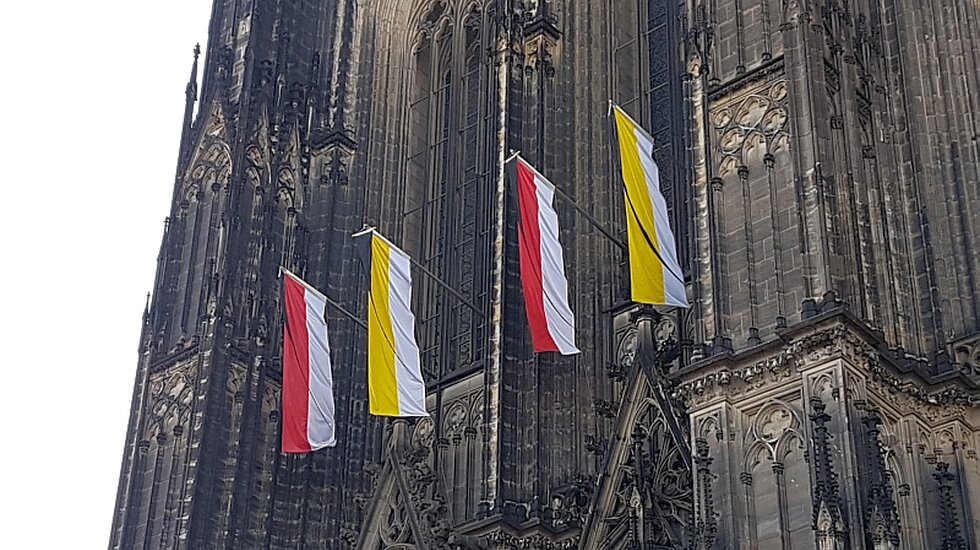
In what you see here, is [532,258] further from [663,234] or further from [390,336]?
[390,336]

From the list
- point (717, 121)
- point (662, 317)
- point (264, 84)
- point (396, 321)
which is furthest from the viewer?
point (264, 84)

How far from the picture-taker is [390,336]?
25.6m

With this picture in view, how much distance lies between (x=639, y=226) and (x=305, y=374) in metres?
Answer: 7.39

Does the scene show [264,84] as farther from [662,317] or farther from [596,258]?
[662,317]

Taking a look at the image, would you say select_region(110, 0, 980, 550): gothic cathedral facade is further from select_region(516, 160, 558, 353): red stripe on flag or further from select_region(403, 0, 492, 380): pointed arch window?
select_region(516, 160, 558, 353): red stripe on flag

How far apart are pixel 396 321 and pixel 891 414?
9.46 m

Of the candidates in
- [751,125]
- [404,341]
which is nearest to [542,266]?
[404,341]

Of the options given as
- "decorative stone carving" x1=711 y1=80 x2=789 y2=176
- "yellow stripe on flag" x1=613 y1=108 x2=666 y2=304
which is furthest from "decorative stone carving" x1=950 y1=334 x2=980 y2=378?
"yellow stripe on flag" x1=613 y1=108 x2=666 y2=304

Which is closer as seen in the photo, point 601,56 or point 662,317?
point 662,317

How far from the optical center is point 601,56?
1121 inches

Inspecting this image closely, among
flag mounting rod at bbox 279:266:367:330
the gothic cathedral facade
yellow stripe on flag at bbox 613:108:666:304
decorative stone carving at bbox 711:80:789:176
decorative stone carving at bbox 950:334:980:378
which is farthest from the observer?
flag mounting rod at bbox 279:266:367:330

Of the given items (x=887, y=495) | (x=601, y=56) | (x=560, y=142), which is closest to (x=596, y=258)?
(x=560, y=142)

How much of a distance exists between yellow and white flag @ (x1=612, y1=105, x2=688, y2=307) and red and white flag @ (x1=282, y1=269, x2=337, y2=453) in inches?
269

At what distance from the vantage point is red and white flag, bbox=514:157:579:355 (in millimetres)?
23047
